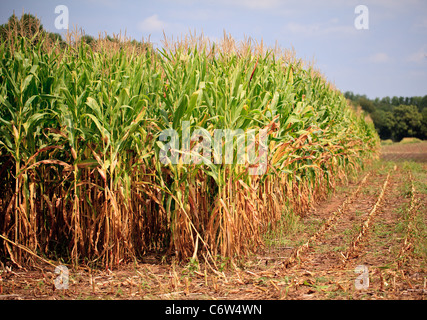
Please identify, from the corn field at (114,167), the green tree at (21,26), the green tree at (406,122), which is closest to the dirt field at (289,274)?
the corn field at (114,167)

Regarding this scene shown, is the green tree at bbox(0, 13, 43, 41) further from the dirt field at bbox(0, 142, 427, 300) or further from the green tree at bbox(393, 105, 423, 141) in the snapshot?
the green tree at bbox(393, 105, 423, 141)

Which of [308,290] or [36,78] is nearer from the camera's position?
[308,290]

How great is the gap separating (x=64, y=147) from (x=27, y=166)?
451mm

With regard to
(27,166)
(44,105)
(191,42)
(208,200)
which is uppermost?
(191,42)

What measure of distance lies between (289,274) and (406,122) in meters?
63.2

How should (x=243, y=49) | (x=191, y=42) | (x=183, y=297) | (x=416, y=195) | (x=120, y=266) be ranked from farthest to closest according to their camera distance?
(x=416, y=195) < (x=243, y=49) < (x=191, y=42) < (x=120, y=266) < (x=183, y=297)

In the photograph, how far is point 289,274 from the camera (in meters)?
4.09

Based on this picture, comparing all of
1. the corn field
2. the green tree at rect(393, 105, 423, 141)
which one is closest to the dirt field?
the corn field

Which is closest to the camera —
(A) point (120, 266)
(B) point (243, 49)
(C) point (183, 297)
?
(C) point (183, 297)

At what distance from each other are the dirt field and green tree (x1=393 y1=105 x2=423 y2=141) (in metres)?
59.7

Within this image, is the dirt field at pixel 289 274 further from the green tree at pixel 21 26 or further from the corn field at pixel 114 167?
the green tree at pixel 21 26

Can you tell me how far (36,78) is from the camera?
4367 millimetres

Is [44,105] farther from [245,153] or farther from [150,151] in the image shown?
[245,153]

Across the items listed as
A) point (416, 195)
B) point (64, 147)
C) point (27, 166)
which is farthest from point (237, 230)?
point (416, 195)
